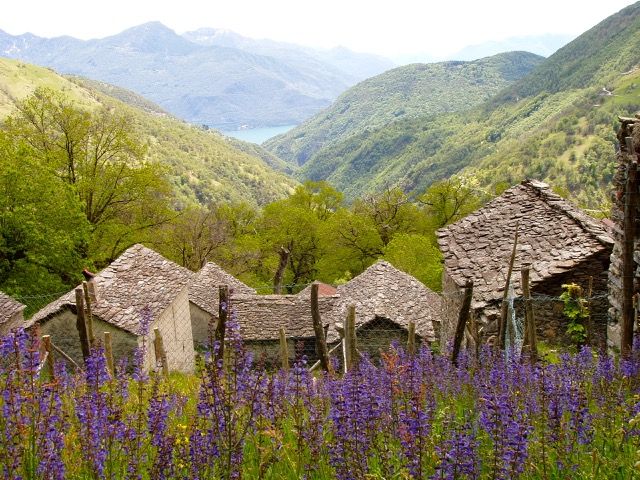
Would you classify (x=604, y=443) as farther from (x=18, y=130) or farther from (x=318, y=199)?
(x=318, y=199)

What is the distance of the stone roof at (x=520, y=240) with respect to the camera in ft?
54.0

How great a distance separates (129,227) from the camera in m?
40.2

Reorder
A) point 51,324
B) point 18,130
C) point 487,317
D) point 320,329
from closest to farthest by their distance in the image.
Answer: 1. point 320,329
2. point 487,317
3. point 51,324
4. point 18,130

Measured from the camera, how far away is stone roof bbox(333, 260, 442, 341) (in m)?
27.2

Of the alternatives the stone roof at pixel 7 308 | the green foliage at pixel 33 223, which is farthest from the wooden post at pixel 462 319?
the green foliage at pixel 33 223

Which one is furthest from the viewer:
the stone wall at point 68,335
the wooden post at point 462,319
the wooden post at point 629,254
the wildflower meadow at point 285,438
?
the stone wall at point 68,335

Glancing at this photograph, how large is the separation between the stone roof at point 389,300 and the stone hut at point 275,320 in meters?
3.02

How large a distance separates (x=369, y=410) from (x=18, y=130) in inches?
1606

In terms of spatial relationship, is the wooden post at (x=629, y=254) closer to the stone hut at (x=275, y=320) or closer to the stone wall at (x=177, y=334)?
the stone wall at (x=177, y=334)

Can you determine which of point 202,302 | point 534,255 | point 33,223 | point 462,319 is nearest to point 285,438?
point 462,319

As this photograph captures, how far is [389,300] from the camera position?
92.9 feet

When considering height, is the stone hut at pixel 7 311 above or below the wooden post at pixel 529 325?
below

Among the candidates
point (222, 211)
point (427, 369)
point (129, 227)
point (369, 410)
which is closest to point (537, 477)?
point (369, 410)

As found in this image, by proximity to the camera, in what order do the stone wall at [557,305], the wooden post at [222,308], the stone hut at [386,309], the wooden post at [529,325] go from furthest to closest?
the stone hut at [386,309] → the stone wall at [557,305] → the wooden post at [529,325] → the wooden post at [222,308]
